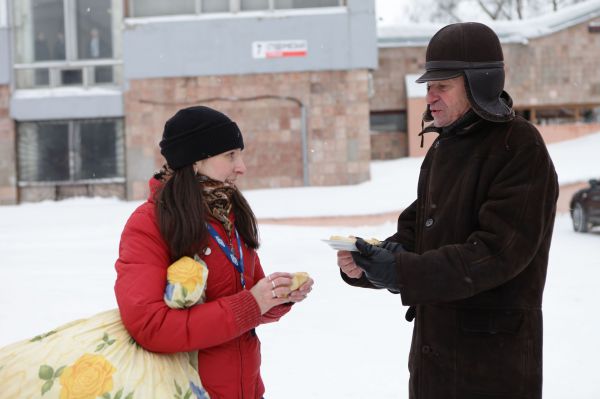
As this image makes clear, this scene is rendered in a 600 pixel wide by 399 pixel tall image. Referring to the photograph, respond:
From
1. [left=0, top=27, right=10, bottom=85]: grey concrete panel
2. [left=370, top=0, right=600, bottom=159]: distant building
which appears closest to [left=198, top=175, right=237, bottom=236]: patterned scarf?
[left=0, top=27, right=10, bottom=85]: grey concrete panel

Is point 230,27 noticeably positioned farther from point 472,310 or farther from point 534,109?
point 472,310

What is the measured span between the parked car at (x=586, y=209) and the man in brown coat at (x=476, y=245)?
40.1 feet

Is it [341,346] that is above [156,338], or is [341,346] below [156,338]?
below

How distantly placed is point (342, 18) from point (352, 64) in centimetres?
112

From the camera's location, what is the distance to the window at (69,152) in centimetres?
1788

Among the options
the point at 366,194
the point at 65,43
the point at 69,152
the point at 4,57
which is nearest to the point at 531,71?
the point at 366,194

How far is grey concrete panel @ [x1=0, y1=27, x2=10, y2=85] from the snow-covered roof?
10866 millimetres

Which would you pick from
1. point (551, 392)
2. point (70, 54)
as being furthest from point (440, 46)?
→ point (70, 54)

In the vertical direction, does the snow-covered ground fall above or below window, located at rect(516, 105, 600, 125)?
below

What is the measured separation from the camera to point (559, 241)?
12.5m

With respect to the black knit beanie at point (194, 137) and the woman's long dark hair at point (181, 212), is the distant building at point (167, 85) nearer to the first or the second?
the black knit beanie at point (194, 137)

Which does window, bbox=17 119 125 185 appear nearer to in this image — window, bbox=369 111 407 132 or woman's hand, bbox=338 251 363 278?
window, bbox=369 111 407 132

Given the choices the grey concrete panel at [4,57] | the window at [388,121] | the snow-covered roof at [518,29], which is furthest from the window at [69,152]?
the snow-covered roof at [518,29]

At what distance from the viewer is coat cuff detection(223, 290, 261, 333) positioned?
2322mm
